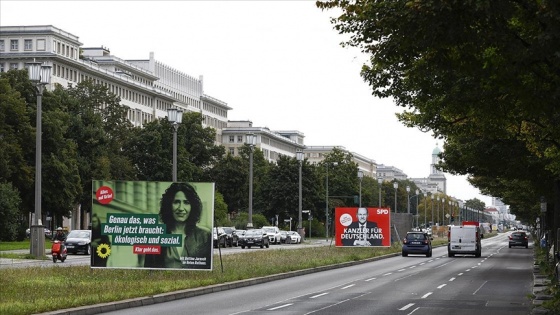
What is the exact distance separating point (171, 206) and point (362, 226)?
30.7 metres

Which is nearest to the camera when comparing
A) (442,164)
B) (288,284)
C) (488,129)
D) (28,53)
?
(488,129)

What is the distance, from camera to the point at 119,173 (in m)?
98.2

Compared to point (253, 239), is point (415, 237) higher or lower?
higher

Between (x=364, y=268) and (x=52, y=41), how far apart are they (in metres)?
86.4

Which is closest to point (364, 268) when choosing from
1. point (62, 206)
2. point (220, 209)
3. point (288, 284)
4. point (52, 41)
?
point (288, 284)

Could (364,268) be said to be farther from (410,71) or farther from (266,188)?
(266,188)

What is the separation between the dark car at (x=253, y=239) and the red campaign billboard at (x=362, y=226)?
1469 centimetres

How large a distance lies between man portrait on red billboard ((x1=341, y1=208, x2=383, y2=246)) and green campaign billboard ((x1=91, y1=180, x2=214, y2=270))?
3020 cm

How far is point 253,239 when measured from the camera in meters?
74.1

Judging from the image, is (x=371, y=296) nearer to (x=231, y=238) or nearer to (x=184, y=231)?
(x=184, y=231)

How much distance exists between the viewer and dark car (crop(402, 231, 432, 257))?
62656 millimetres

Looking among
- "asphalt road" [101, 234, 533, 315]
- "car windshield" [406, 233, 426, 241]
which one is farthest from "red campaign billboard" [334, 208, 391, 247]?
"asphalt road" [101, 234, 533, 315]

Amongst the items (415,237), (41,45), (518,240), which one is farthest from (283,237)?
(41,45)

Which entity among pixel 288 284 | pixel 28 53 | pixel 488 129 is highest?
pixel 28 53
